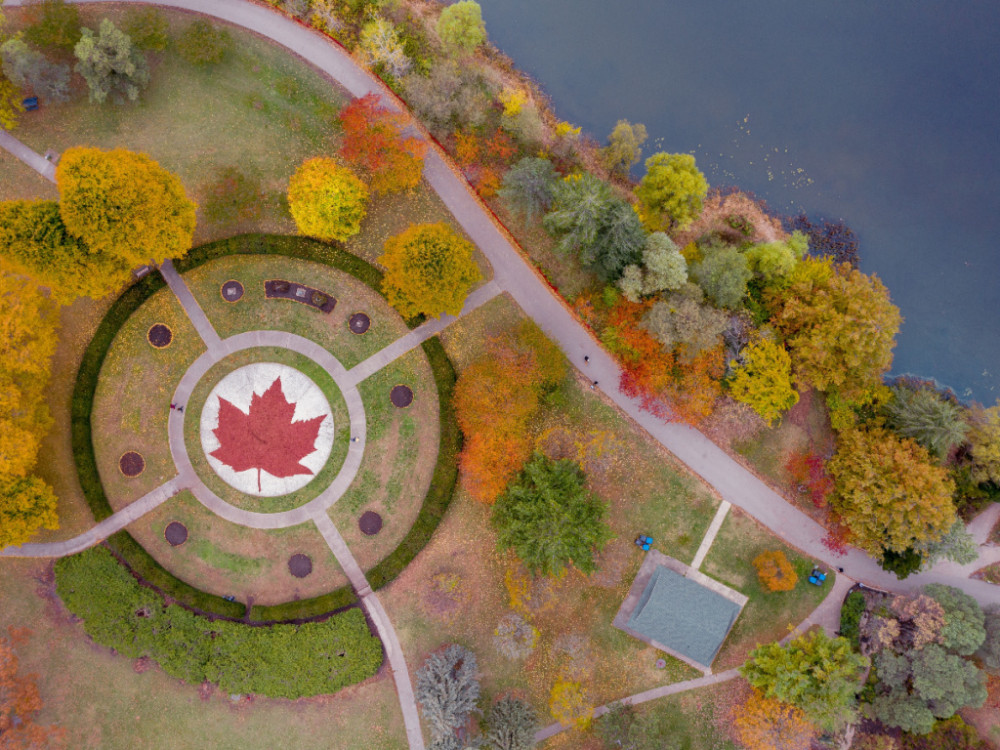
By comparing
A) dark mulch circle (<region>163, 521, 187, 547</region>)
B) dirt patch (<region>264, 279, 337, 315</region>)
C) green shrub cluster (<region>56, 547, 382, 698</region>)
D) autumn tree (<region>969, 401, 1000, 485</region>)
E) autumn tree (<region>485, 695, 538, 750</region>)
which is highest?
autumn tree (<region>969, 401, 1000, 485</region>)

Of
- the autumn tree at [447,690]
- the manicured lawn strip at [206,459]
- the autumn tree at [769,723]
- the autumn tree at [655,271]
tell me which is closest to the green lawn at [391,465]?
the manicured lawn strip at [206,459]

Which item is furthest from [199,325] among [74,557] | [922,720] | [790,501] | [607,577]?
[922,720]

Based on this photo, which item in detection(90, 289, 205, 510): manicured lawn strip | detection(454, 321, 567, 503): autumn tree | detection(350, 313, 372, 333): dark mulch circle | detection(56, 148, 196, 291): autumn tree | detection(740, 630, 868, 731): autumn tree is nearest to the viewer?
detection(56, 148, 196, 291): autumn tree

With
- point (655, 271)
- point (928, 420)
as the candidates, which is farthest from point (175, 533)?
point (928, 420)

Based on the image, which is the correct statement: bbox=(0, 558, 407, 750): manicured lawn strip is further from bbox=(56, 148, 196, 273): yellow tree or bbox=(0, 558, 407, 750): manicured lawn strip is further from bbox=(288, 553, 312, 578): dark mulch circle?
bbox=(56, 148, 196, 273): yellow tree

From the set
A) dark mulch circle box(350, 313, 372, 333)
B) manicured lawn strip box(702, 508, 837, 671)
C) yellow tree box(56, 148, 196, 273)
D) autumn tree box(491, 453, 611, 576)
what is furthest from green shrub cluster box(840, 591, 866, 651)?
yellow tree box(56, 148, 196, 273)

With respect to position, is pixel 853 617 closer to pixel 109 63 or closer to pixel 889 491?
pixel 889 491
